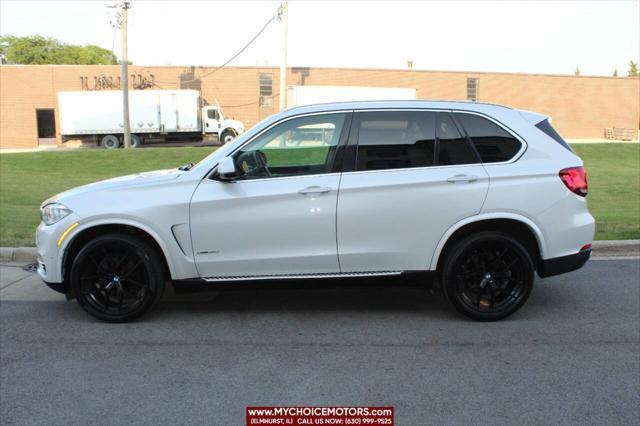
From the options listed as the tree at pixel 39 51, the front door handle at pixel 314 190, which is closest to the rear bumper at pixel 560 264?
the front door handle at pixel 314 190

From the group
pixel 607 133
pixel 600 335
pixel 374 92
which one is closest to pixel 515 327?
pixel 600 335

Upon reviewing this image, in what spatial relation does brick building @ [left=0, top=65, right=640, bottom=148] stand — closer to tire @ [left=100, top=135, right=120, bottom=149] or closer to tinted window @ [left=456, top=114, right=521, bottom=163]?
Result: tire @ [left=100, top=135, right=120, bottom=149]

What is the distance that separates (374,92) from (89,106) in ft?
60.9

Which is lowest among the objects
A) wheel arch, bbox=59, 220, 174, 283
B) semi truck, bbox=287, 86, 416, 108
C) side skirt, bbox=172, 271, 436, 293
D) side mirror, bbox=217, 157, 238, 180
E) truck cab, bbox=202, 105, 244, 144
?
side skirt, bbox=172, 271, 436, 293

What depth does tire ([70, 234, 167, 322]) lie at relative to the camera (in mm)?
5172

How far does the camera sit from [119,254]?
5262 millimetres

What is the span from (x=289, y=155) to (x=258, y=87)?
41260 mm

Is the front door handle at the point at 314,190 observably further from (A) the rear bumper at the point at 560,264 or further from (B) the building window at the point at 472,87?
(B) the building window at the point at 472,87

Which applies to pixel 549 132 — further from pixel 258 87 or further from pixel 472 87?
pixel 472 87

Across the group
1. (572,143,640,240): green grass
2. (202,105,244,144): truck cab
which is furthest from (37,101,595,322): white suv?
(202,105,244,144): truck cab

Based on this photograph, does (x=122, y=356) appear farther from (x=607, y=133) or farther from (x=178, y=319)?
(x=607, y=133)

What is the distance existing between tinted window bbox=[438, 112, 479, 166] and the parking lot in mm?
1287

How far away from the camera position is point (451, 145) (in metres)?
5.31

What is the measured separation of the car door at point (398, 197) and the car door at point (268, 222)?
15 cm
